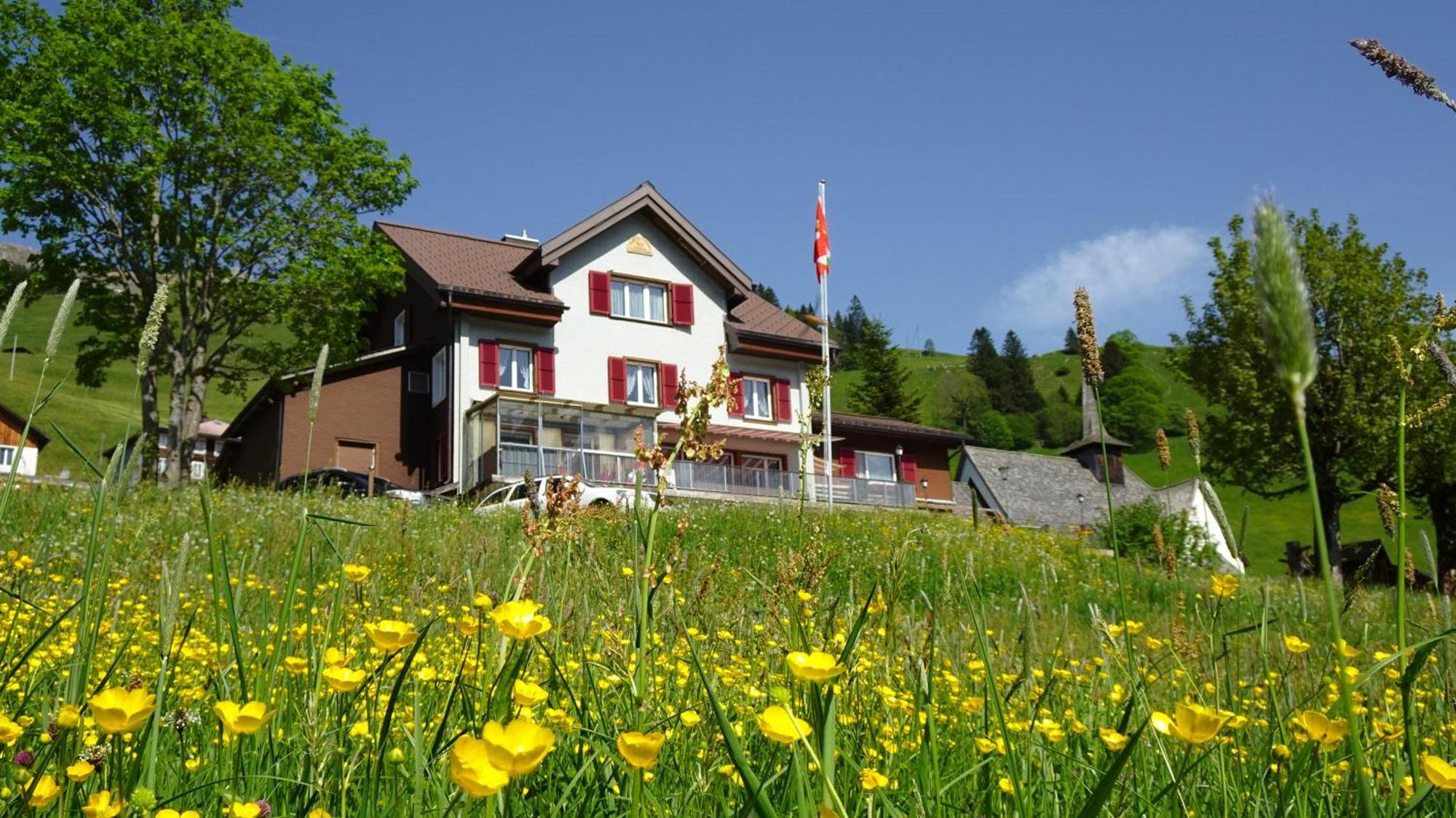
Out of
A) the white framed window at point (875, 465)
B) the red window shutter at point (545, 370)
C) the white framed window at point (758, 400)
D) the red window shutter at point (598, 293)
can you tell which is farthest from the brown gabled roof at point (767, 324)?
the red window shutter at point (545, 370)

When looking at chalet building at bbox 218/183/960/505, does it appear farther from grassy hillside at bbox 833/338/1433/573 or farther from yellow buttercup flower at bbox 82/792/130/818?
yellow buttercup flower at bbox 82/792/130/818

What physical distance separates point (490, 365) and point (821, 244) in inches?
398

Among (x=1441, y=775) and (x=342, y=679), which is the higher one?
(x=342, y=679)

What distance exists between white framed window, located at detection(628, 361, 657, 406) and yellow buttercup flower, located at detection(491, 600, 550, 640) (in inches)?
1264

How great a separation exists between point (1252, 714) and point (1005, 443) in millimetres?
121191

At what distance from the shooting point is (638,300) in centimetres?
3466

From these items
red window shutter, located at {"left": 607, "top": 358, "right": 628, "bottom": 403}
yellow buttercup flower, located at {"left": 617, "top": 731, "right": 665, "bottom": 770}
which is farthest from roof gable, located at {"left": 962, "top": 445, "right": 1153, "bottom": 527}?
yellow buttercup flower, located at {"left": 617, "top": 731, "right": 665, "bottom": 770}

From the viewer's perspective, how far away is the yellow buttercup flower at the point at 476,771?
899 mm

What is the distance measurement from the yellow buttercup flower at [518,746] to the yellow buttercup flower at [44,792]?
0.75 metres

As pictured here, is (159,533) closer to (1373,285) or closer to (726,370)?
(726,370)

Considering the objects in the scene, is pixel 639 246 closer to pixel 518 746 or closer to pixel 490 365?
pixel 490 365

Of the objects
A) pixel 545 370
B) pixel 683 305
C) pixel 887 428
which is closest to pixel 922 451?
pixel 887 428

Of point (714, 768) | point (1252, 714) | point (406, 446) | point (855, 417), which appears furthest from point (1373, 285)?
point (714, 768)

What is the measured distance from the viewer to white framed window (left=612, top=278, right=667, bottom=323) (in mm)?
34281
